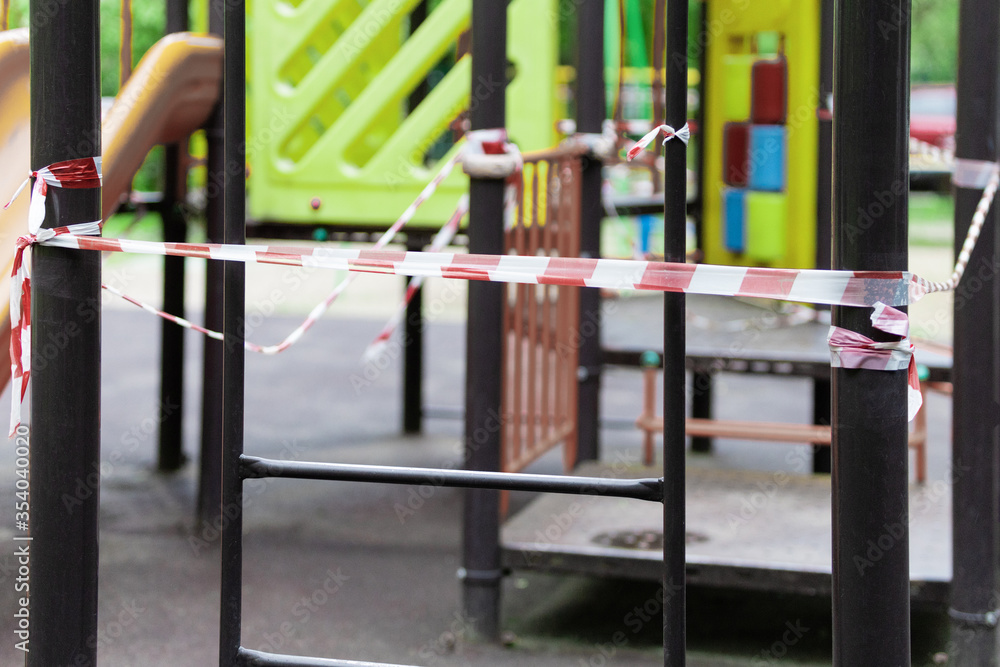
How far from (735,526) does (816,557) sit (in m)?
0.43

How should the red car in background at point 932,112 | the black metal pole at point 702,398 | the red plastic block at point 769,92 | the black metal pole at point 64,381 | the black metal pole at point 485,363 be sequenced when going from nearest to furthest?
the black metal pole at point 64,381 < the black metal pole at point 485,363 < the red plastic block at point 769,92 < the black metal pole at point 702,398 < the red car in background at point 932,112

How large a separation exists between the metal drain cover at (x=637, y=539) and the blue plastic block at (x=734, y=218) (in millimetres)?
2815

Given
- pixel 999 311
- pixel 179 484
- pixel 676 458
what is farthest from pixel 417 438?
pixel 676 458

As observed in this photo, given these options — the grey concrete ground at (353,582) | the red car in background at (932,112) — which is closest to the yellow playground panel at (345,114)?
the grey concrete ground at (353,582)

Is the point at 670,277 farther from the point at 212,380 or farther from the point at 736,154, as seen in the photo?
the point at 736,154

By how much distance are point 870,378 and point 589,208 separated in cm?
323

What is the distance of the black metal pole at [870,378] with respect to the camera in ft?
6.29

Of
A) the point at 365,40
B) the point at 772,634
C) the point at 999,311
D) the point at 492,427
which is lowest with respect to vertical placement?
the point at 772,634

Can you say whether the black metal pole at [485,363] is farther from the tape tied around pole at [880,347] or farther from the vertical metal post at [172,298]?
the vertical metal post at [172,298]

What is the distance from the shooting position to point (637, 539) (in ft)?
13.6

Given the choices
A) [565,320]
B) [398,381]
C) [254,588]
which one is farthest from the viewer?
[398,381]

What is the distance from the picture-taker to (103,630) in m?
4.02

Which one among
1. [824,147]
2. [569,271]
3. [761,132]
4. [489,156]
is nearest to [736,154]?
[761,132]

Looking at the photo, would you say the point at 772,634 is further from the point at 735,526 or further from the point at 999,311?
the point at 999,311
